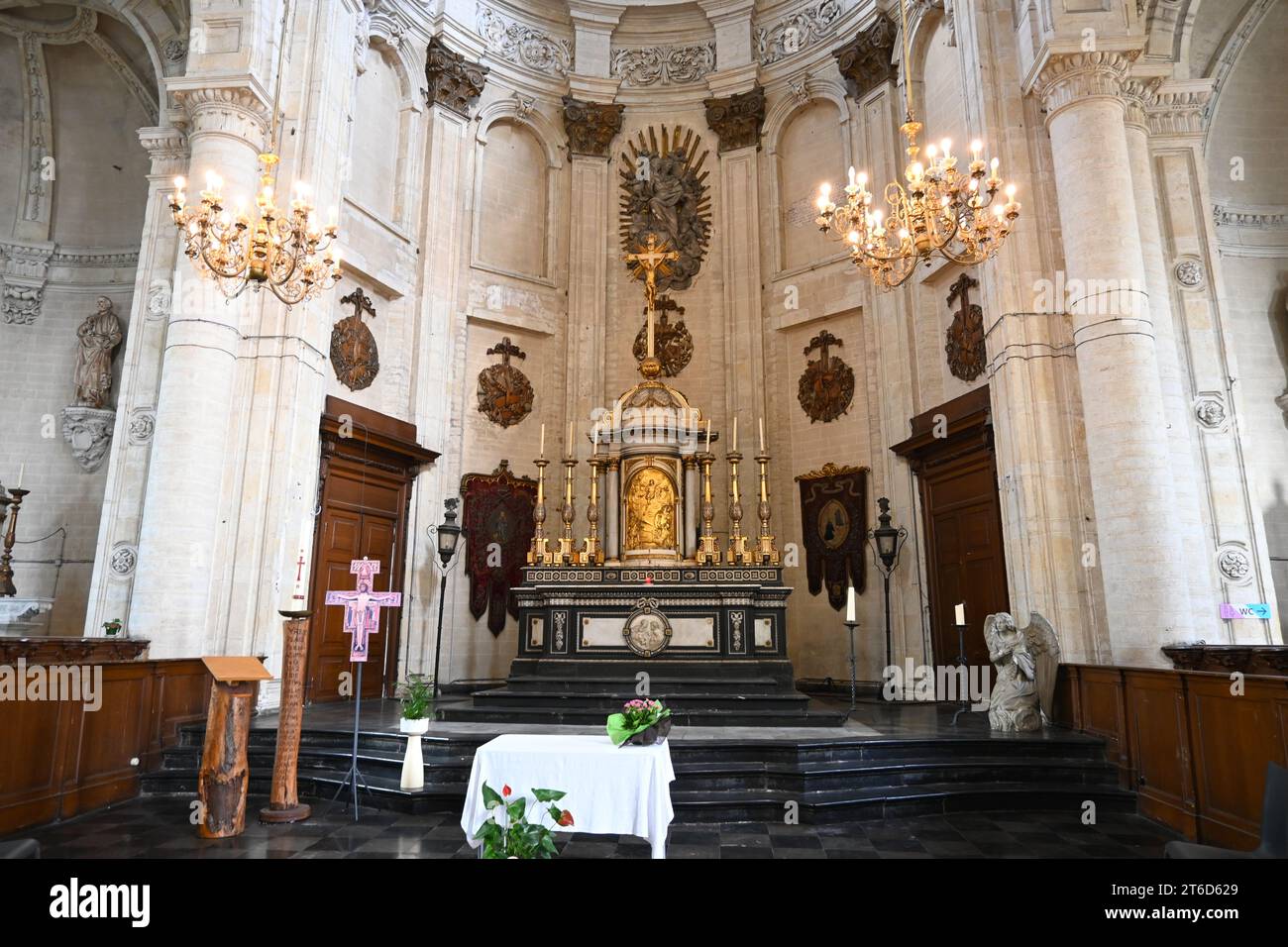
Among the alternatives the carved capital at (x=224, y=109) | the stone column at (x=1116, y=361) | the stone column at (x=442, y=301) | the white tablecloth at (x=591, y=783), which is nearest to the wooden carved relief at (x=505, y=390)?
the stone column at (x=442, y=301)

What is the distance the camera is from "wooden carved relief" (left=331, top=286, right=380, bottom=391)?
1115 centimetres

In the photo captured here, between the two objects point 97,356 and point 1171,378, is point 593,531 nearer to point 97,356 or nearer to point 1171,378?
point 1171,378

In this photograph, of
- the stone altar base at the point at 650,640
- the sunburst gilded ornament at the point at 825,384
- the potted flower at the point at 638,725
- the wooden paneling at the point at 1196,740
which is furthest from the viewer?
the sunburst gilded ornament at the point at 825,384

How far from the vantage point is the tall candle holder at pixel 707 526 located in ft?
32.4

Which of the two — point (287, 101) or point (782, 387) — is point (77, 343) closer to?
point (287, 101)

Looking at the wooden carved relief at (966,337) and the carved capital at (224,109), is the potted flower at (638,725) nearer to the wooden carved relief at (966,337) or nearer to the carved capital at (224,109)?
the wooden carved relief at (966,337)

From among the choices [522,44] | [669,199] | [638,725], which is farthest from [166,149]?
[638,725]

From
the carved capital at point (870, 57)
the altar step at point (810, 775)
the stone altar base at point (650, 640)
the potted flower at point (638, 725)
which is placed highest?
the carved capital at point (870, 57)

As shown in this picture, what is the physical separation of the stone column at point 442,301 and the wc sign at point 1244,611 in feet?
32.1

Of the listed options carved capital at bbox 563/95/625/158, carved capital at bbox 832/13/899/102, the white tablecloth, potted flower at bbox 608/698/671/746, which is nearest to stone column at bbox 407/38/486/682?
carved capital at bbox 563/95/625/158

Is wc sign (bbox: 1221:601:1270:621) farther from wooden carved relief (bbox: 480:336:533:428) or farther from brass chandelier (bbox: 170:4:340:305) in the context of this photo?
wooden carved relief (bbox: 480:336:533:428)

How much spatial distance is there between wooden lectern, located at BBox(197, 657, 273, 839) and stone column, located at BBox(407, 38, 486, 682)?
5855 mm

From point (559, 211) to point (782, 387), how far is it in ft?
17.1

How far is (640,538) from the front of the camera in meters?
10.4
